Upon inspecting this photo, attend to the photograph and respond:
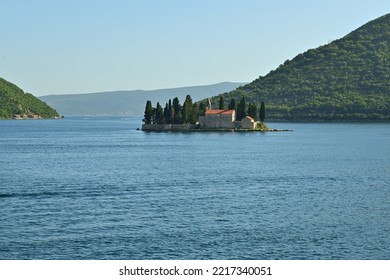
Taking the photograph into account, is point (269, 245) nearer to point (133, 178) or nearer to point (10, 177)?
point (133, 178)

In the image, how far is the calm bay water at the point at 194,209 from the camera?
1932 inches

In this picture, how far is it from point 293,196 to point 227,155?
58986 millimetres

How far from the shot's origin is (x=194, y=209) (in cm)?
6425

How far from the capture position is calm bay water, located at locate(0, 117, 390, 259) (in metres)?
49.1

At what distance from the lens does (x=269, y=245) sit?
4994cm
